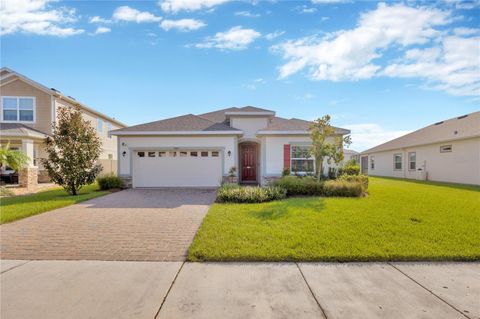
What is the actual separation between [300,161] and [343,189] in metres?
3.58

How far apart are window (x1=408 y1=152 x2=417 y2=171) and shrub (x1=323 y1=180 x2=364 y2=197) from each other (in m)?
13.1

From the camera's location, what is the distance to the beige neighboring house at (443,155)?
47.5 ft

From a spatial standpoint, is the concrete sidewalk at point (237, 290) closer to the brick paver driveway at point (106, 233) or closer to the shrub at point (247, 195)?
the brick paver driveway at point (106, 233)

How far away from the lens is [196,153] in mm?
13328

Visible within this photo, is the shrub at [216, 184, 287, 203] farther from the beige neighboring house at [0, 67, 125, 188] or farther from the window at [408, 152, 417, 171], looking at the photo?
the window at [408, 152, 417, 171]

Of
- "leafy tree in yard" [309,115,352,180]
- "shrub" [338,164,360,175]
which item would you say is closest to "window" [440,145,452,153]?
"shrub" [338,164,360,175]

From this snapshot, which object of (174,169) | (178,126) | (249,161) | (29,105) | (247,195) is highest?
(29,105)

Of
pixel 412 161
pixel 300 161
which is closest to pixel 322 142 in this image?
pixel 300 161

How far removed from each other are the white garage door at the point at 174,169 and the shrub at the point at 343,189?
5.98 metres

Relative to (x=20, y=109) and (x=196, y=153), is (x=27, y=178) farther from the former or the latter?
(x=196, y=153)

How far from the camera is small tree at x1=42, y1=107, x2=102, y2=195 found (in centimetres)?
1041

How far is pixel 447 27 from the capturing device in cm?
837

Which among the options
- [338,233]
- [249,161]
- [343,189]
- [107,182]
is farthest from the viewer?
[249,161]

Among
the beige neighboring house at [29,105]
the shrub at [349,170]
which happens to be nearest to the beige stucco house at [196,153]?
the shrub at [349,170]
